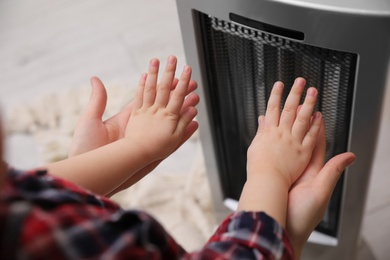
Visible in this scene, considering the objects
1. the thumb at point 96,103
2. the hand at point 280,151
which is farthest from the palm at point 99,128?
the hand at point 280,151

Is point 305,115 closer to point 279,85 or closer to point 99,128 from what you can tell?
point 279,85

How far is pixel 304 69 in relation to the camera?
27.5 inches

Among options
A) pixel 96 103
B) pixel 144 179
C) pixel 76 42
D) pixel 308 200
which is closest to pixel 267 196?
pixel 308 200

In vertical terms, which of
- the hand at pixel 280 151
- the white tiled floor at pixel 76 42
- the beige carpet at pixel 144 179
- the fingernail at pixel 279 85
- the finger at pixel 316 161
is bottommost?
the beige carpet at pixel 144 179

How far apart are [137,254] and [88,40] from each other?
1228 mm

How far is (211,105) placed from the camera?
0.85 metres

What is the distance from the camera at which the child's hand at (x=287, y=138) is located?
25.1 inches

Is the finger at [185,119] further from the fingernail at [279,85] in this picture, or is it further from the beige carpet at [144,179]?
the beige carpet at [144,179]

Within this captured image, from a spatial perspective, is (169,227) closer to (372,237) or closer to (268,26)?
(372,237)

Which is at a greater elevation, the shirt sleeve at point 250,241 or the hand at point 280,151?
the hand at point 280,151

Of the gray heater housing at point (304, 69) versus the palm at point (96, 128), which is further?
the palm at point (96, 128)

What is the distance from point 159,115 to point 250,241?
0.25 meters

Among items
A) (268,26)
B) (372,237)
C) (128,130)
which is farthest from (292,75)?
(372,237)

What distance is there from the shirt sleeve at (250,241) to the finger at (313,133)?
0.14 metres
